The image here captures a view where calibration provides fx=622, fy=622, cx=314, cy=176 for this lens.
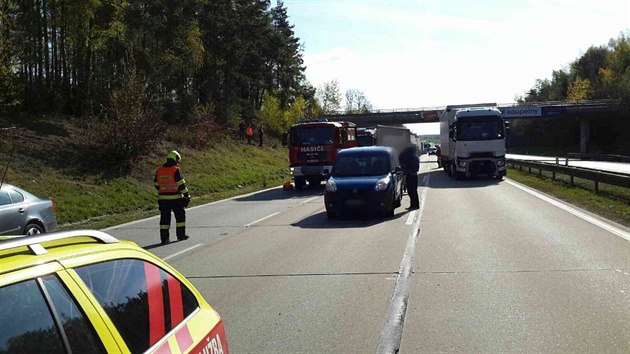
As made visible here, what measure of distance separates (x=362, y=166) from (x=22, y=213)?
359 inches

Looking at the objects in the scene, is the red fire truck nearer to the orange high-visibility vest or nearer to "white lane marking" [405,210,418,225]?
"white lane marking" [405,210,418,225]

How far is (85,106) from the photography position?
109 ft

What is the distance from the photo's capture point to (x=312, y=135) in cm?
2980

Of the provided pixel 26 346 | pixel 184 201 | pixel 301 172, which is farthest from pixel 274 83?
pixel 26 346

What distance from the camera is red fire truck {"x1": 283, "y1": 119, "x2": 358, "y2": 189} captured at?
95.5 feet

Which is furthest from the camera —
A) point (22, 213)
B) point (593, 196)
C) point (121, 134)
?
point (121, 134)

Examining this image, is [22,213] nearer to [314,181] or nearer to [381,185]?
[381,185]

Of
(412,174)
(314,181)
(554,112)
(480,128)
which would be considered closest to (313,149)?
(314,181)

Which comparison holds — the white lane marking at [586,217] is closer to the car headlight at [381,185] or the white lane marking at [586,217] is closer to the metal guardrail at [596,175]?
the metal guardrail at [596,175]

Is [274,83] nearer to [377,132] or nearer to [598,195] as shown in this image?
[377,132]

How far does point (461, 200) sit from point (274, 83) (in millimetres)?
50149

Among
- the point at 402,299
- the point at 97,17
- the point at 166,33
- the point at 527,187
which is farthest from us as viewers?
the point at 166,33

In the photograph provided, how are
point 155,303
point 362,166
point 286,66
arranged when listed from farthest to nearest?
point 286,66 → point 362,166 → point 155,303

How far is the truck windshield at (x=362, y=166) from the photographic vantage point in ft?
57.6
